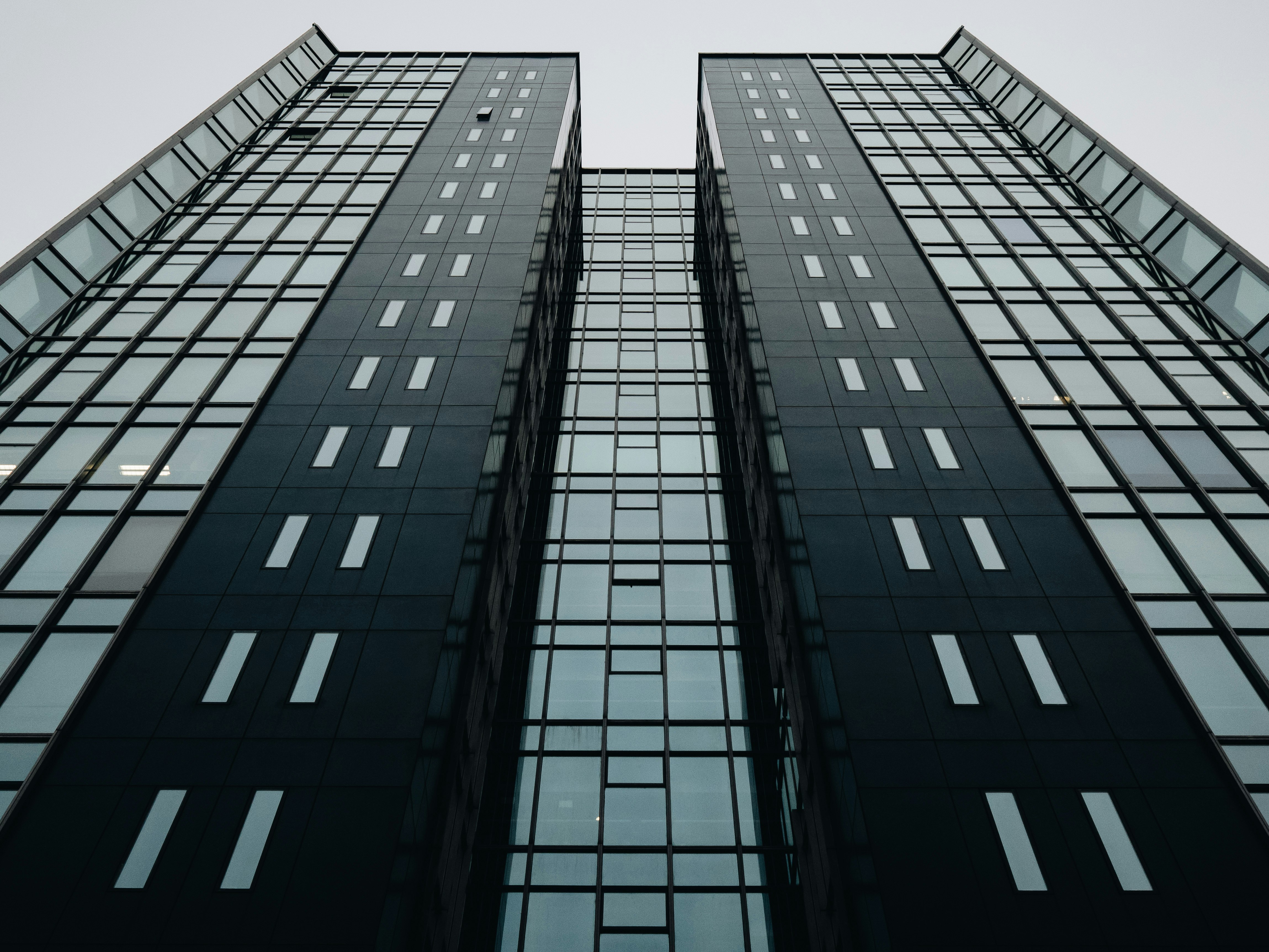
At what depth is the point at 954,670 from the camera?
16.8 meters

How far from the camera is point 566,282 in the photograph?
155ft

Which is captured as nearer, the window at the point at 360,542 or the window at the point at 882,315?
the window at the point at 360,542

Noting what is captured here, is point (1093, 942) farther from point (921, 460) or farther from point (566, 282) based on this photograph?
point (566, 282)

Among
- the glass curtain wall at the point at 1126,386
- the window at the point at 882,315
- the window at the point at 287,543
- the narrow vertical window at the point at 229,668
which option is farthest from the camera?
the window at the point at 882,315

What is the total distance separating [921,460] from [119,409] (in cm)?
2329

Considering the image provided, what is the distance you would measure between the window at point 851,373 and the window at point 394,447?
510 inches

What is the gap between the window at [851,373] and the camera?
2384 cm

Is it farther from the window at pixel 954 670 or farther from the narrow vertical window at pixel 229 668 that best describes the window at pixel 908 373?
the narrow vertical window at pixel 229 668

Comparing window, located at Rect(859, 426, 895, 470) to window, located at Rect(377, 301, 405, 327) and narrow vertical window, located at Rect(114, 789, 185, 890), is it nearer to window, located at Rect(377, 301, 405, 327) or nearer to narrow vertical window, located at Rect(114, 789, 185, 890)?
window, located at Rect(377, 301, 405, 327)

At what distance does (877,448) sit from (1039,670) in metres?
7.30

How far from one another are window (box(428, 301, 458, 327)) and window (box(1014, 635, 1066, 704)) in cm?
1913

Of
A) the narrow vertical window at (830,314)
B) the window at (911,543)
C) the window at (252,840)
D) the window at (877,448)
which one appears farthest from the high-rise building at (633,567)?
the narrow vertical window at (830,314)

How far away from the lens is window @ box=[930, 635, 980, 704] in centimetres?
1631

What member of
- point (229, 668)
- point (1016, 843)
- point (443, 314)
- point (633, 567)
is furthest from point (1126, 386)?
point (229, 668)
